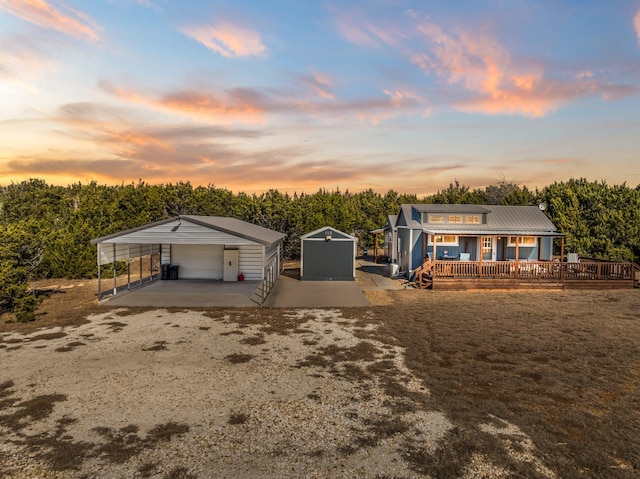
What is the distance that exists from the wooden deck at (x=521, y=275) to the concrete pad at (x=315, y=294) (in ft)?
13.5

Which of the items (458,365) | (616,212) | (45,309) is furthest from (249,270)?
(616,212)

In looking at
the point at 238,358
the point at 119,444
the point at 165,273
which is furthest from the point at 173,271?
the point at 119,444

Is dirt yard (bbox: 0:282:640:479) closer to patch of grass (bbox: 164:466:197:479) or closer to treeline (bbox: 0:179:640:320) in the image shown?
patch of grass (bbox: 164:466:197:479)

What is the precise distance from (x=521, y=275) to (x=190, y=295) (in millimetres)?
16355

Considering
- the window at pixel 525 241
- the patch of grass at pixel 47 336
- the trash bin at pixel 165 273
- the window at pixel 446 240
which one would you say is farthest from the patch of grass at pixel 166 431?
the window at pixel 525 241

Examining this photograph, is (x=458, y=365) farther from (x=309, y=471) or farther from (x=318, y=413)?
(x=309, y=471)

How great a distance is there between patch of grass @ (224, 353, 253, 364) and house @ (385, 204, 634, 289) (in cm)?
1245

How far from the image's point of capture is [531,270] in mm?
20156

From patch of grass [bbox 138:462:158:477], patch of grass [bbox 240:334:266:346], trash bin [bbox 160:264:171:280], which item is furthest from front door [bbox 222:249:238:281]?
patch of grass [bbox 138:462:158:477]

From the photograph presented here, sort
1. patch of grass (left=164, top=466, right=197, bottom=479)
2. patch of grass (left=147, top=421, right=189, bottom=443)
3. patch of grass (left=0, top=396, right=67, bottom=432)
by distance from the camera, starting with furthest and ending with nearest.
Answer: patch of grass (left=0, top=396, right=67, bottom=432) < patch of grass (left=147, top=421, right=189, bottom=443) < patch of grass (left=164, top=466, right=197, bottom=479)

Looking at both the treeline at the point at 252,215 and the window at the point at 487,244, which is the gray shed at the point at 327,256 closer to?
the window at the point at 487,244

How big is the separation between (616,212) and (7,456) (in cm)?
3576

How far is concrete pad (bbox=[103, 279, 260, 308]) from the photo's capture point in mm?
15141

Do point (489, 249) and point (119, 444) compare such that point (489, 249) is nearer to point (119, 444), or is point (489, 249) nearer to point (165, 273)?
point (165, 273)
